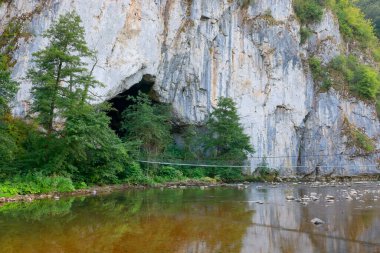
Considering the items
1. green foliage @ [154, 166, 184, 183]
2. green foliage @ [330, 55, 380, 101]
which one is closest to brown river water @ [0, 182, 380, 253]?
green foliage @ [154, 166, 184, 183]

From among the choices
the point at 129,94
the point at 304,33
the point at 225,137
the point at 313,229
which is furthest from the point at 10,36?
the point at 304,33

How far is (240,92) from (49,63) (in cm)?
1580

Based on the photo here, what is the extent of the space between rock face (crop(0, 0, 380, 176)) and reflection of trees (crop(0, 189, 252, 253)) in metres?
12.3

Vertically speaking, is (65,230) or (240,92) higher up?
(240,92)

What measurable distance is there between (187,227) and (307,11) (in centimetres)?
3013

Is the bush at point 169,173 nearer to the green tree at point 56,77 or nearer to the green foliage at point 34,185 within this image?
the green tree at point 56,77

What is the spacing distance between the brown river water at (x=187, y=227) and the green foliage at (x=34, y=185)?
1925mm

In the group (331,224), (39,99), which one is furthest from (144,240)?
(39,99)

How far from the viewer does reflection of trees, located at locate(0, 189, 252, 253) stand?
6.32 meters

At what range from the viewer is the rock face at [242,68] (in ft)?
76.3

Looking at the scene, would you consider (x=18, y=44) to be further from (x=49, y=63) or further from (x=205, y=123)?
(x=205, y=123)

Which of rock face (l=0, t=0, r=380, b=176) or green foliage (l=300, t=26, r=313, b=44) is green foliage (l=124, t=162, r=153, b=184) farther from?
green foliage (l=300, t=26, r=313, b=44)

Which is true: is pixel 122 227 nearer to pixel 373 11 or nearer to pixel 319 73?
pixel 319 73

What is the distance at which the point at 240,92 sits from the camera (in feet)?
94.7
